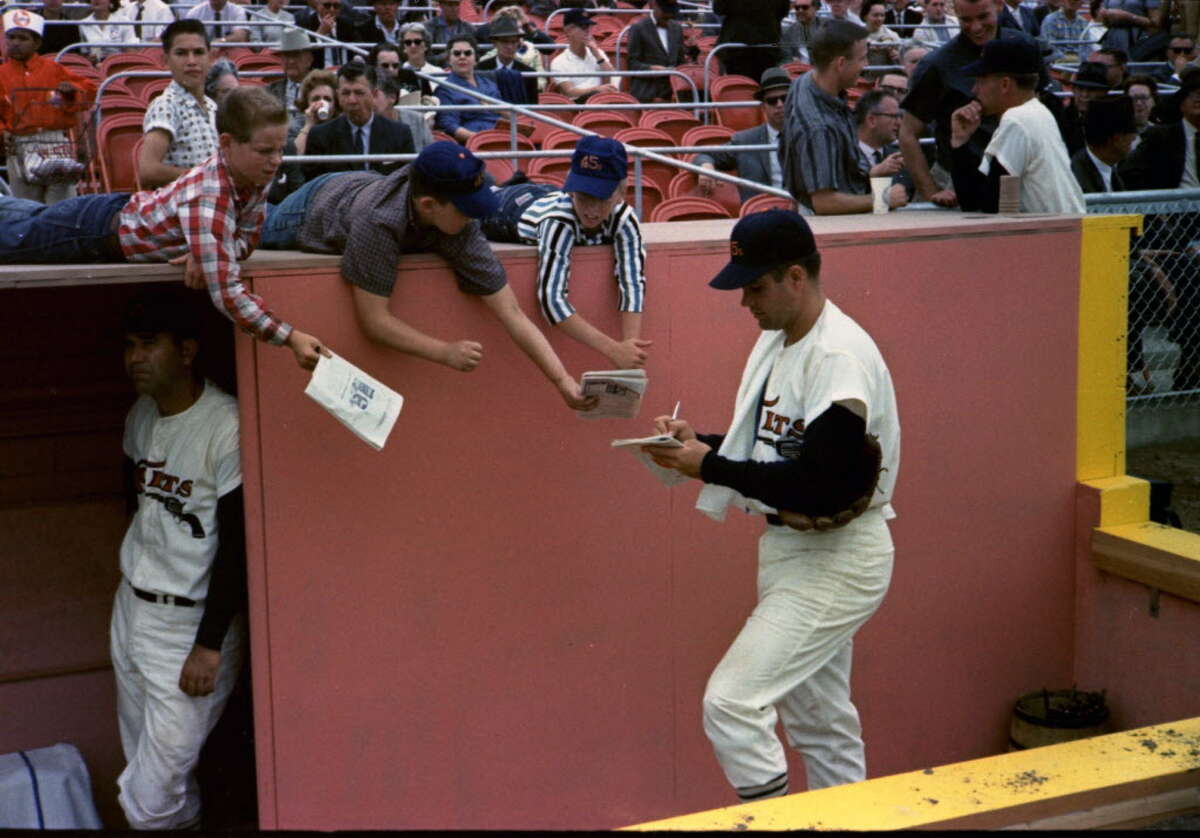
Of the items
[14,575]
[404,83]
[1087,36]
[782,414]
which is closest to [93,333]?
[14,575]

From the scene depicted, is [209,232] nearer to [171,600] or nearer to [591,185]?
[591,185]

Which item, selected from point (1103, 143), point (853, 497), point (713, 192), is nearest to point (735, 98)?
point (713, 192)

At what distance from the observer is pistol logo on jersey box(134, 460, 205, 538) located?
5.08 meters

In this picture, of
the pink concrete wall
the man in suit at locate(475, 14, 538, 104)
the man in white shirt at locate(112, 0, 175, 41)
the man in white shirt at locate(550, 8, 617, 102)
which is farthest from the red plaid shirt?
the man in white shirt at locate(112, 0, 175, 41)

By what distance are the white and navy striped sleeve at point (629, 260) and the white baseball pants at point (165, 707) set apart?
1.88 metres

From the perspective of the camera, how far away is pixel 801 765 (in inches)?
237

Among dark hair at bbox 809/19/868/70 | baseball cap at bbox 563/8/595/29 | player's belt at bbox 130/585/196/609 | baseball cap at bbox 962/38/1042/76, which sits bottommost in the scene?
player's belt at bbox 130/585/196/609

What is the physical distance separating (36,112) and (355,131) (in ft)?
8.90

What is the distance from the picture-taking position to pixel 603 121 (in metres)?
11.8


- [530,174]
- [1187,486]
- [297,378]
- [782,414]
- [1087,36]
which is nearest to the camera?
[782,414]

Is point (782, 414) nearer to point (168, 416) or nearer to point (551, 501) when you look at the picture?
point (551, 501)

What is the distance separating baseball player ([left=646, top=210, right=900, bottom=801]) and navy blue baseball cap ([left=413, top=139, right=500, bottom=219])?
2.83 ft

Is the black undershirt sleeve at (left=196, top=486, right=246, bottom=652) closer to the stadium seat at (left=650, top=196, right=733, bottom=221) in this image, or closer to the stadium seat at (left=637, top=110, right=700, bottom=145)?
the stadium seat at (left=650, top=196, right=733, bottom=221)

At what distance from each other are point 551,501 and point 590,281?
87 cm
